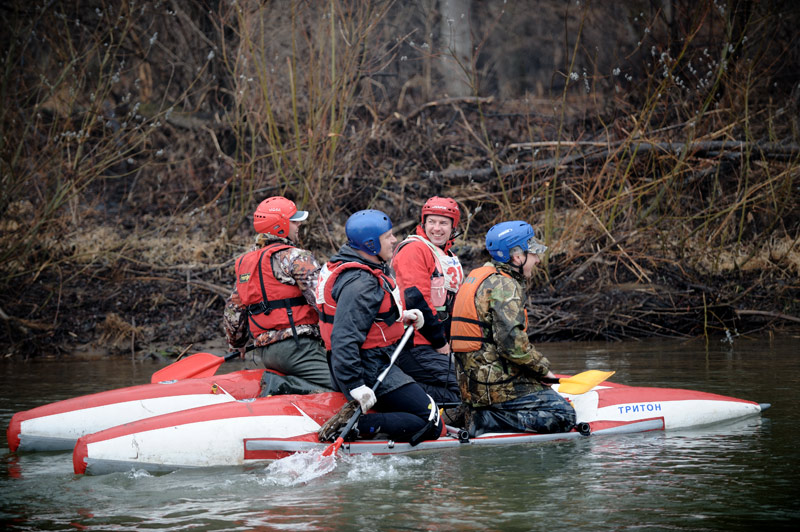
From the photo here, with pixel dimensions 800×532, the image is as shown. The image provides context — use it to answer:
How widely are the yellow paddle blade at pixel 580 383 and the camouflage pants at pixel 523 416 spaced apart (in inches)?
10.2

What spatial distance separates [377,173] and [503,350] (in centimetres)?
963

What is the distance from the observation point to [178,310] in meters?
12.4

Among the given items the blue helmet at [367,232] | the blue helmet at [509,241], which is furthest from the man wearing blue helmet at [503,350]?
the blue helmet at [367,232]

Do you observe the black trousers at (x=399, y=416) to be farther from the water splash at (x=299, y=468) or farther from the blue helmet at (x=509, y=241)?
the blue helmet at (x=509, y=241)

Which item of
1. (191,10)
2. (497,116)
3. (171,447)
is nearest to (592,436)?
(171,447)

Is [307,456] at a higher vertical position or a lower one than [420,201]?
lower

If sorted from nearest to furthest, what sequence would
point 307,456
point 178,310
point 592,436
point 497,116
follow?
point 307,456
point 592,436
point 178,310
point 497,116

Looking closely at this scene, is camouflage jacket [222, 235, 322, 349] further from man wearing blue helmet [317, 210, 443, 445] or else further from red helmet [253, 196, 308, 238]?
man wearing blue helmet [317, 210, 443, 445]

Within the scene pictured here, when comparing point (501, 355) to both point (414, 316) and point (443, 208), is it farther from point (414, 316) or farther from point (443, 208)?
point (443, 208)

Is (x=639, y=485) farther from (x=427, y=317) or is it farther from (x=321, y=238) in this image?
(x=321, y=238)

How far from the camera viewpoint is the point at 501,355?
569 centimetres

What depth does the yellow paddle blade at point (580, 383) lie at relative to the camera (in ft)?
20.1

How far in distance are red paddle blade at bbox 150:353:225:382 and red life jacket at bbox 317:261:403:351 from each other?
2.19 metres

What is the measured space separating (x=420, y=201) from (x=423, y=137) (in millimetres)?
1846
